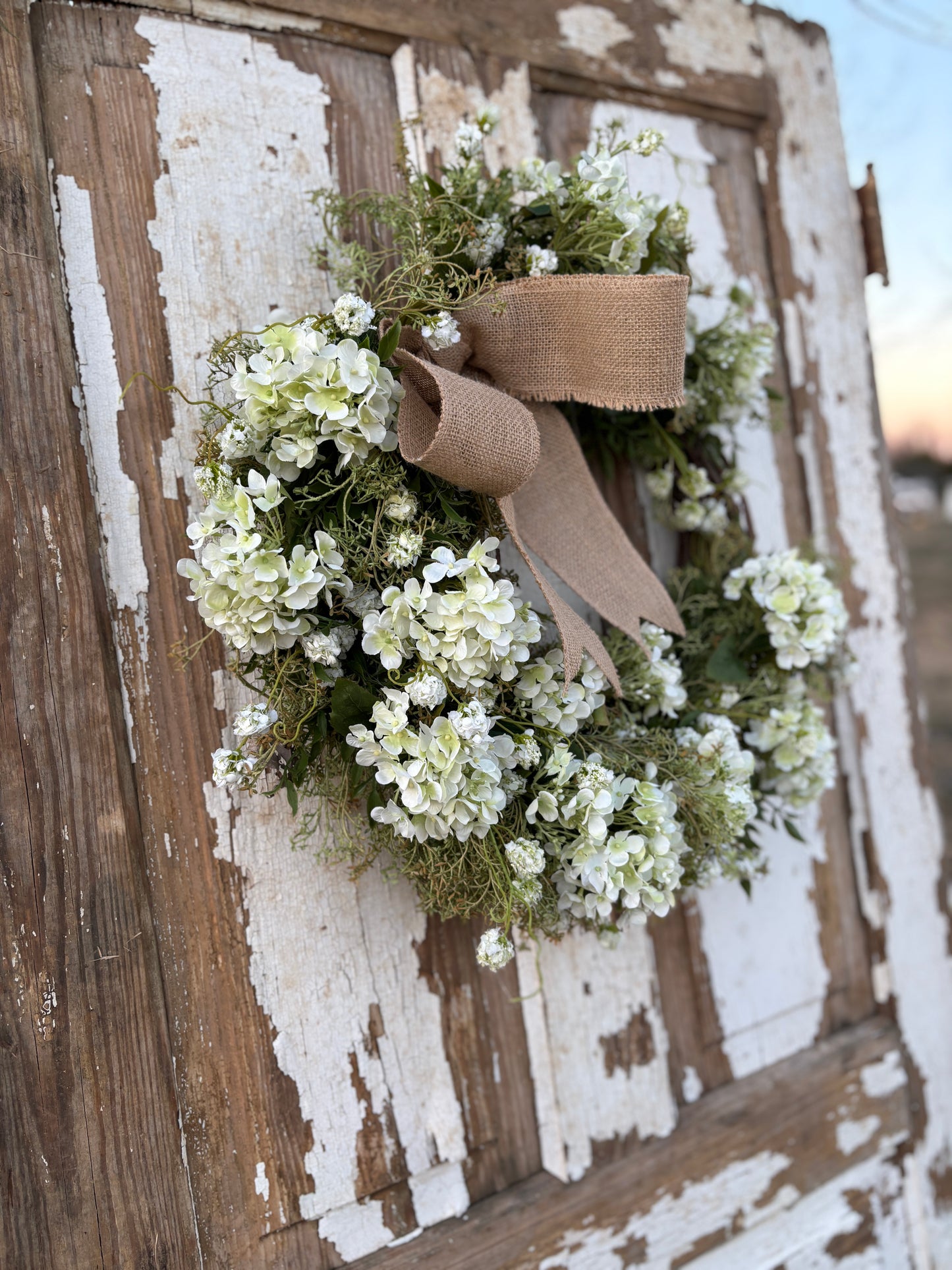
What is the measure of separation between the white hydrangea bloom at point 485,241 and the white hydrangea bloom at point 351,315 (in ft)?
0.64

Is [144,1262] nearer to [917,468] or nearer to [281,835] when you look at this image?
[281,835]

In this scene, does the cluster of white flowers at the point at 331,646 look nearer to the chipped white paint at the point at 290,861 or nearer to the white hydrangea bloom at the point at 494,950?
the chipped white paint at the point at 290,861

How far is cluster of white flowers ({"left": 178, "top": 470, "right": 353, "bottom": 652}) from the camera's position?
0.75 metres

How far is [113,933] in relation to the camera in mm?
845

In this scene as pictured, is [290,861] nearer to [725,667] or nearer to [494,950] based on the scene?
[494,950]

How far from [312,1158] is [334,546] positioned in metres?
0.65

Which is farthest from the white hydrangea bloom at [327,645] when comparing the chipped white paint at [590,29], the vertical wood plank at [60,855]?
the chipped white paint at [590,29]

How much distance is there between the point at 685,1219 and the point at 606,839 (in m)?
0.67

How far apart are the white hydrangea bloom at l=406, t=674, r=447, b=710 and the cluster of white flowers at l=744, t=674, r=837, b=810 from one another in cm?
50

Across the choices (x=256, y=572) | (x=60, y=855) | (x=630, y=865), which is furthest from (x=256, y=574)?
(x=630, y=865)

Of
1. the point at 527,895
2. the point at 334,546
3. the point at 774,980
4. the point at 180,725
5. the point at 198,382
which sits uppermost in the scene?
the point at 198,382

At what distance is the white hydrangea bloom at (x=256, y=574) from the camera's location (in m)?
0.75

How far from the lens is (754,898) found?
129 centimetres

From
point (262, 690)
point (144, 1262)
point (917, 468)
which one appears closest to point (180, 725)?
point (262, 690)
